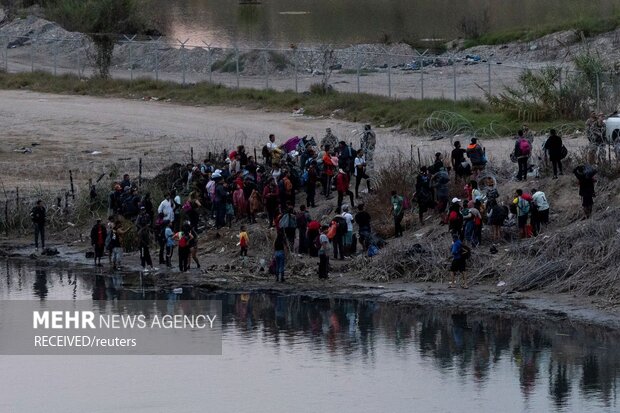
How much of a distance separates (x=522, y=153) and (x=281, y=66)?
27246mm

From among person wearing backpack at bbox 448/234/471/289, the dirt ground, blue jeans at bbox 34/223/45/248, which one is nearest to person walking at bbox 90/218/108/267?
the dirt ground

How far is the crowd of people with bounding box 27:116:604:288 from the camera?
28969 mm

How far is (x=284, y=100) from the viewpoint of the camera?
49.4 meters

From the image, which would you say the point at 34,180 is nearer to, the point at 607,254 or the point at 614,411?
the point at 607,254

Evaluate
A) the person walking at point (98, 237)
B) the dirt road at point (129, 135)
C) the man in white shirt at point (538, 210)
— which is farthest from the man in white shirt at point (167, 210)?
the man in white shirt at point (538, 210)

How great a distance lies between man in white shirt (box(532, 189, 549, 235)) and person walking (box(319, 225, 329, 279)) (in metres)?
4.41

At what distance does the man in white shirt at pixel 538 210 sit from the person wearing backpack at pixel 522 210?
15cm

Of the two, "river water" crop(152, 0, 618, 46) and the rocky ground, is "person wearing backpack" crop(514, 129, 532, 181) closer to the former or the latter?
the rocky ground

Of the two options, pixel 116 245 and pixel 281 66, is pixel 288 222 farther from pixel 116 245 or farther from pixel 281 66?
pixel 281 66

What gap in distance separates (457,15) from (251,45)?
1825cm

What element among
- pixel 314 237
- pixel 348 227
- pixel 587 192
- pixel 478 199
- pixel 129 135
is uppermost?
pixel 129 135

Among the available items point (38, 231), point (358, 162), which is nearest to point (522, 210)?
point (358, 162)

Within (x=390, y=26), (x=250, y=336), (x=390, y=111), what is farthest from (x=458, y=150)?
(x=390, y=26)

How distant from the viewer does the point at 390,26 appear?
8356cm
